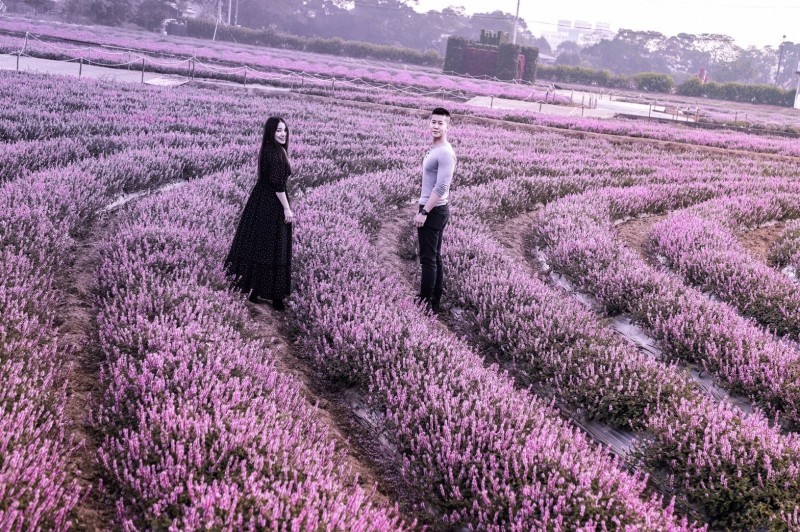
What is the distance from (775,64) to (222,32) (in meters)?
104

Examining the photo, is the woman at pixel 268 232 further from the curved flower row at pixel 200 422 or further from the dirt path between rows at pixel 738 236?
the dirt path between rows at pixel 738 236

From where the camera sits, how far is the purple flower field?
3.17 meters

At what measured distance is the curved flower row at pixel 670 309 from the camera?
5195 mm

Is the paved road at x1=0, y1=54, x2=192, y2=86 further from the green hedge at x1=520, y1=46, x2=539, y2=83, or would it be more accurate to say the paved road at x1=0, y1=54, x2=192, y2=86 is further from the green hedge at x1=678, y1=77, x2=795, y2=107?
the green hedge at x1=678, y1=77, x2=795, y2=107

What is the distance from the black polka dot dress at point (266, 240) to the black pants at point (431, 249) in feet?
4.07

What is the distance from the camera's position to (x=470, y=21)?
11050 centimetres

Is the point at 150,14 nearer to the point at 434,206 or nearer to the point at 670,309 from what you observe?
the point at 434,206

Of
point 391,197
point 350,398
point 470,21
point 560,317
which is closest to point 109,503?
point 350,398

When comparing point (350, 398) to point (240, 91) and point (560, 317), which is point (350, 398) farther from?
point (240, 91)

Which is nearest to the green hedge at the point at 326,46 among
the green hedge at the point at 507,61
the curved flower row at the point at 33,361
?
the green hedge at the point at 507,61

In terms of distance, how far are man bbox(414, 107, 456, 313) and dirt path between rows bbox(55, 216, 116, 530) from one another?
2.69m

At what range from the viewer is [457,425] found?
388 cm

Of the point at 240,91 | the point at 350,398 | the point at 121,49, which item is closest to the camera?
the point at 350,398

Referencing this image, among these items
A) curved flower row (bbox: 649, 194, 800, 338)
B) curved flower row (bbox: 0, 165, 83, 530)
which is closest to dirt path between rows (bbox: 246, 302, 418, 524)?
curved flower row (bbox: 0, 165, 83, 530)
